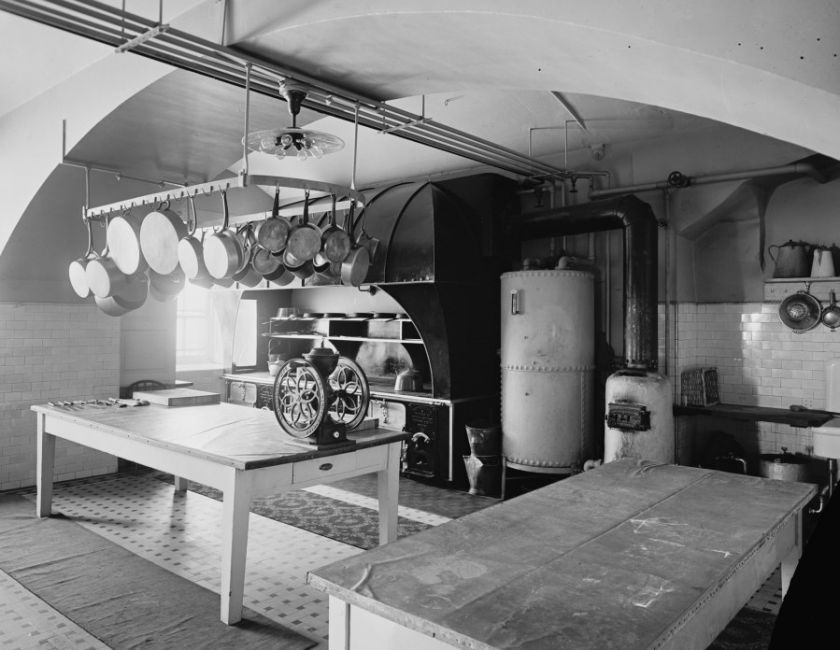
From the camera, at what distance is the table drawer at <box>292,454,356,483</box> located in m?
3.92

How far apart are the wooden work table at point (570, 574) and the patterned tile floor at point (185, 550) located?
4.88ft

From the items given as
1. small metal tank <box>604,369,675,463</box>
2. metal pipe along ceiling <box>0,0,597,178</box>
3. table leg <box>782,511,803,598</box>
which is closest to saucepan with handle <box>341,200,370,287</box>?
metal pipe along ceiling <box>0,0,597,178</box>

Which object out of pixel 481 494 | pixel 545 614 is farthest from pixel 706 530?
pixel 481 494

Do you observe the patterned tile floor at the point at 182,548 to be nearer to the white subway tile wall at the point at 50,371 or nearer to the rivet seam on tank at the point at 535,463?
the white subway tile wall at the point at 50,371

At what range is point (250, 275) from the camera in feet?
18.3

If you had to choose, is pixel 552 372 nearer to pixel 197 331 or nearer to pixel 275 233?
pixel 275 233

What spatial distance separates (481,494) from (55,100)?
18.3 feet

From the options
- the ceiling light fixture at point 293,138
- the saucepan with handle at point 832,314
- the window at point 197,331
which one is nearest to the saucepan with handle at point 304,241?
the ceiling light fixture at point 293,138

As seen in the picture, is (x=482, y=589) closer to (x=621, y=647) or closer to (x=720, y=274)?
(x=621, y=647)

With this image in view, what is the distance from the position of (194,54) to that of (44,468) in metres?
4.02

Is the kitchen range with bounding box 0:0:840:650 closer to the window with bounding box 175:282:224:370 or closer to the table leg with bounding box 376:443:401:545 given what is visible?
the table leg with bounding box 376:443:401:545

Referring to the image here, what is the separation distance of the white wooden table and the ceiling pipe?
3.72 meters

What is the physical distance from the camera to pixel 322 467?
13.2 ft

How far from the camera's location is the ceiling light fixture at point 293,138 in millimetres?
3773
